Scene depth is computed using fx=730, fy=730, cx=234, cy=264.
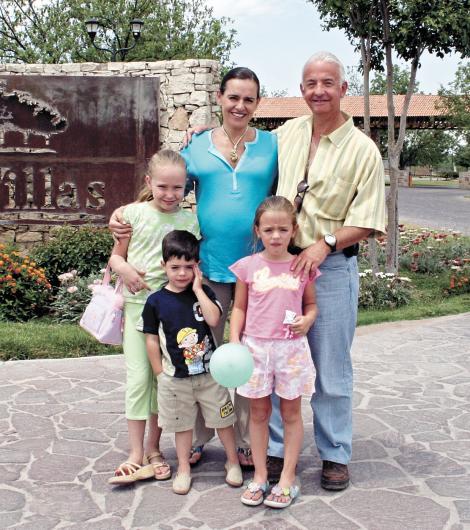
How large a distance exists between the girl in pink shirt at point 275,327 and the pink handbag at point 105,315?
0.61 m

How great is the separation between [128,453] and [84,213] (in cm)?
532

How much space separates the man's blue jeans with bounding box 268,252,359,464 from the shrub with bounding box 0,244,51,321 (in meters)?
4.70

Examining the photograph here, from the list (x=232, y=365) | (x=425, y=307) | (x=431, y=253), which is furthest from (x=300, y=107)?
(x=232, y=365)

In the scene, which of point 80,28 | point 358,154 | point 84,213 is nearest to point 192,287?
point 358,154

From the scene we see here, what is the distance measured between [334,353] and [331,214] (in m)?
0.66

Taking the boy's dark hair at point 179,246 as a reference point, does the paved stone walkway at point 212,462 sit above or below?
below

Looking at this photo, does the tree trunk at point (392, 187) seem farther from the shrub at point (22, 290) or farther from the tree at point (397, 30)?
the shrub at point (22, 290)

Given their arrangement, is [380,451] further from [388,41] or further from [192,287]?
[388,41]

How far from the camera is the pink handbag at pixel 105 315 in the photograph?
11.6 feet

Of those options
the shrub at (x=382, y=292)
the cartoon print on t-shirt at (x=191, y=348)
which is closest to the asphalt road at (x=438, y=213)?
the shrub at (x=382, y=292)

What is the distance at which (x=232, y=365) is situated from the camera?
2.97 metres

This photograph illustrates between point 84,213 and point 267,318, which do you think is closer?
point 267,318

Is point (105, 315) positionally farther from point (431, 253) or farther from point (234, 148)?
point (431, 253)

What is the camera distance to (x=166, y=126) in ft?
29.2
